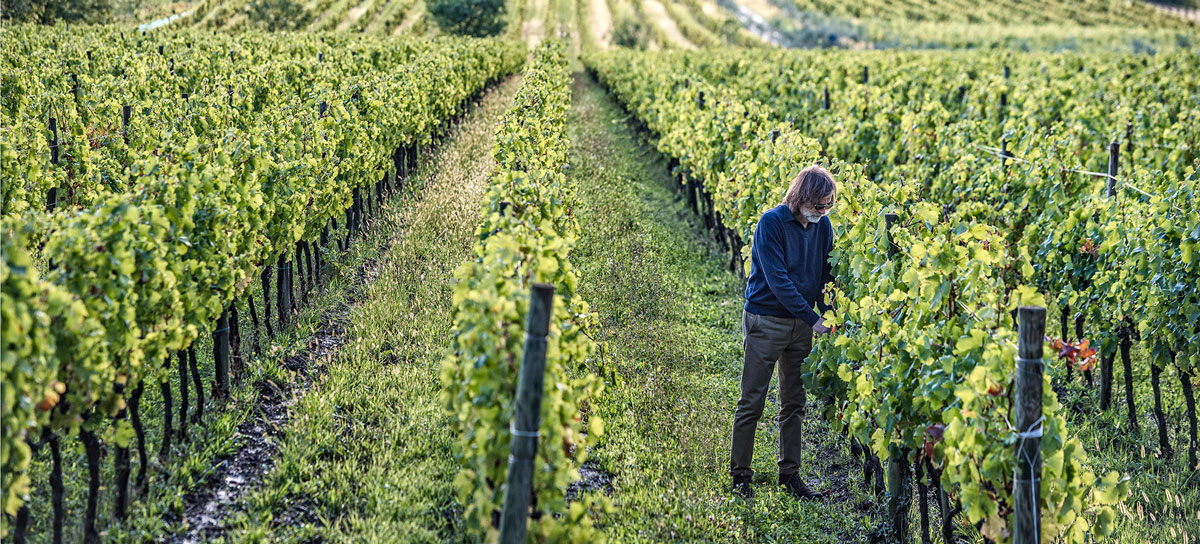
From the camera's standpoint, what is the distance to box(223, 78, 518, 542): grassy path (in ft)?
15.6

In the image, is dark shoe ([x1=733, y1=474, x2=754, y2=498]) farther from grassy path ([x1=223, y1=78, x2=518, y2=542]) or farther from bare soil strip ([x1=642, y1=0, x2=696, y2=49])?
bare soil strip ([x1=642, y1=0, x2=696, y2=49])

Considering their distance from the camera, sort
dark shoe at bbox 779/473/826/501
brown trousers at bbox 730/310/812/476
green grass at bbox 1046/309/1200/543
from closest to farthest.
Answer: brown trousers at bbox 730/310/812/476, green grass at bbox 1046/309/1200/543, dark shoe at bbox 779/473/826/501

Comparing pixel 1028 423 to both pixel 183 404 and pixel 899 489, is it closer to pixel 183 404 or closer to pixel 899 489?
Answer: pixel 899 489

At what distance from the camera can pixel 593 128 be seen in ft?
65.6

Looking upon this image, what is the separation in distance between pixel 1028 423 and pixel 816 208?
1666 millimetres

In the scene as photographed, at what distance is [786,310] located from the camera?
502cm

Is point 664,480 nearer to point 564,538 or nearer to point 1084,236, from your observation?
point 564,538

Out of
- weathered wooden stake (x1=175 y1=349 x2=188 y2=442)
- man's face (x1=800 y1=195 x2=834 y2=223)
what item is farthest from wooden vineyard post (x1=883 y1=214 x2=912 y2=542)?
weathered wooden stake (x1=175 y1=349 x2=188 y2=442)

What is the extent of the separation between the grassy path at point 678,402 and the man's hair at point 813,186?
5.08 ft

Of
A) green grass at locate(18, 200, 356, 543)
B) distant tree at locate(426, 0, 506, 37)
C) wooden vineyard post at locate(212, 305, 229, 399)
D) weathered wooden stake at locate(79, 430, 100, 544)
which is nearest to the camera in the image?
weathered wooden stake at locate(79, 430, 100, 544)

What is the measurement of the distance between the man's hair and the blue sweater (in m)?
0.14

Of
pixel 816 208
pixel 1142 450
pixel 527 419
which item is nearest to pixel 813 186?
pixel 816 208

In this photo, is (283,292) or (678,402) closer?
(678,402)

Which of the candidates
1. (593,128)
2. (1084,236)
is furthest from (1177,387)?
(593,128)
